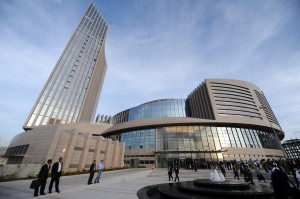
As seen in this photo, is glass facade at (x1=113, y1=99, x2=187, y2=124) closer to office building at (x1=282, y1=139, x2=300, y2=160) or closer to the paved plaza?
the paved plaza

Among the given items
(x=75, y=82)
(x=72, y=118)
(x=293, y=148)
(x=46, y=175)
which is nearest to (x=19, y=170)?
(x=46, y=175)

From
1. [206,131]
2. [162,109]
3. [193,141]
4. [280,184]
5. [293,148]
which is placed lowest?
[280,184]

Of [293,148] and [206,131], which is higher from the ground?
[293,148]

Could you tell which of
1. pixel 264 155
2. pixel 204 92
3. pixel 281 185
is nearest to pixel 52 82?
pixel 204 92

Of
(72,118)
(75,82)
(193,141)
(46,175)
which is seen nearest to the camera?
(46,175)

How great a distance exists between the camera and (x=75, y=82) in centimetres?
6606

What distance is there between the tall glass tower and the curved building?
78.8ft

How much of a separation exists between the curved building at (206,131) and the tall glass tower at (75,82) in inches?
945

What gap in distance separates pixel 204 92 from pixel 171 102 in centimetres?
1184

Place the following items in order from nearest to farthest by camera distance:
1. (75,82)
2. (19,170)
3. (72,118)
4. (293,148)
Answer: (19,170), (72,118), (75,82), (293,148)

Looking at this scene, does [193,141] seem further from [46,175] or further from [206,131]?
[46,175]

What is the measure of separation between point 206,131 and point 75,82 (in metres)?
58.2

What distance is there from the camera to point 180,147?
121 ft

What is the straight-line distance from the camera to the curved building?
3659cm
